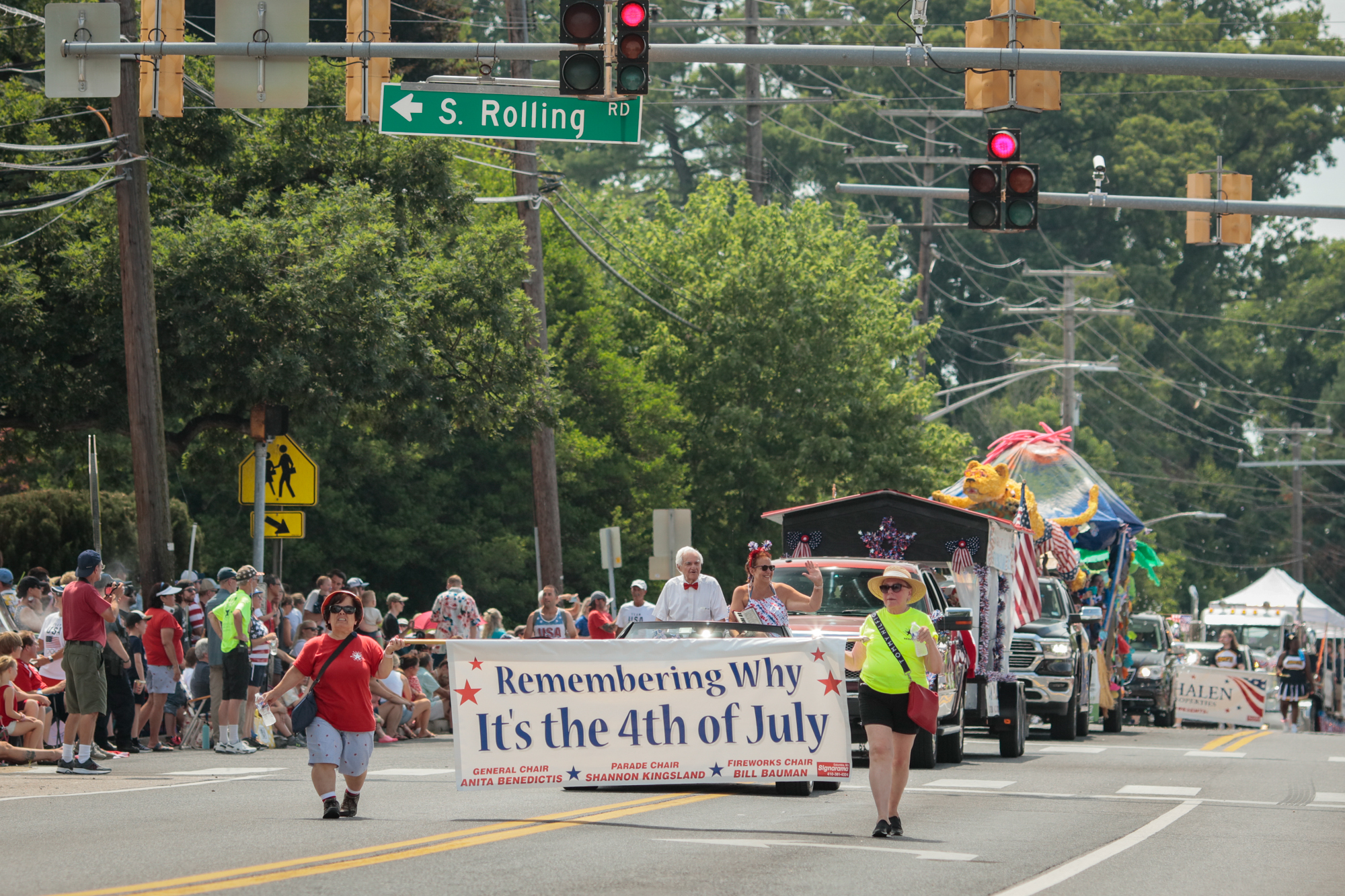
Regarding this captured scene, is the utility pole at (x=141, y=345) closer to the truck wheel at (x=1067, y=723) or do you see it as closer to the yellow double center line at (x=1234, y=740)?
the truck wheel at (x=1067, y=723)

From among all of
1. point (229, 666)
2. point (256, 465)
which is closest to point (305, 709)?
point (229, 666)

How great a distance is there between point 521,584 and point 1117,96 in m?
47.4

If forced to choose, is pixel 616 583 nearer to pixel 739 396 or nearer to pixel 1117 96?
pixel 739 396

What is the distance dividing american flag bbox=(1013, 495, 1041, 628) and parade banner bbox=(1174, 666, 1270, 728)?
1099cm

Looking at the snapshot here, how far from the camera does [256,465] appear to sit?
79.5ft

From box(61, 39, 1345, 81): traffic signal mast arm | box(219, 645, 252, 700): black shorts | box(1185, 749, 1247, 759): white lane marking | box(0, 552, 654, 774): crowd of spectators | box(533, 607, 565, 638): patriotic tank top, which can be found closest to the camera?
box(61, 39, 1345, 81): traffic signal mast arm

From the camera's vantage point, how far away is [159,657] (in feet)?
69.2

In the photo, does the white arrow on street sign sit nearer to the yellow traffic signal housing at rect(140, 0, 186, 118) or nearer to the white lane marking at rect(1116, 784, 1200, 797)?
the yellow traffic signal housing at rect(140, 0, 186, 118)

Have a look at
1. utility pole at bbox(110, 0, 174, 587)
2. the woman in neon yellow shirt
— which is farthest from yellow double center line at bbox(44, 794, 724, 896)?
utility pole at bbox(110, 0, 174, 587)

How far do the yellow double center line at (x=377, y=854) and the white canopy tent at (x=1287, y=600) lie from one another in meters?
48.5

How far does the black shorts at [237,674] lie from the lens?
2081cm

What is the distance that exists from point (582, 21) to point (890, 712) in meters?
5.94

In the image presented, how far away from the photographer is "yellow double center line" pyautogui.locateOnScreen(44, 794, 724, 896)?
10.1 meters

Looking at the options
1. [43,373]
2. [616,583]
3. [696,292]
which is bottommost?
[616,583]
